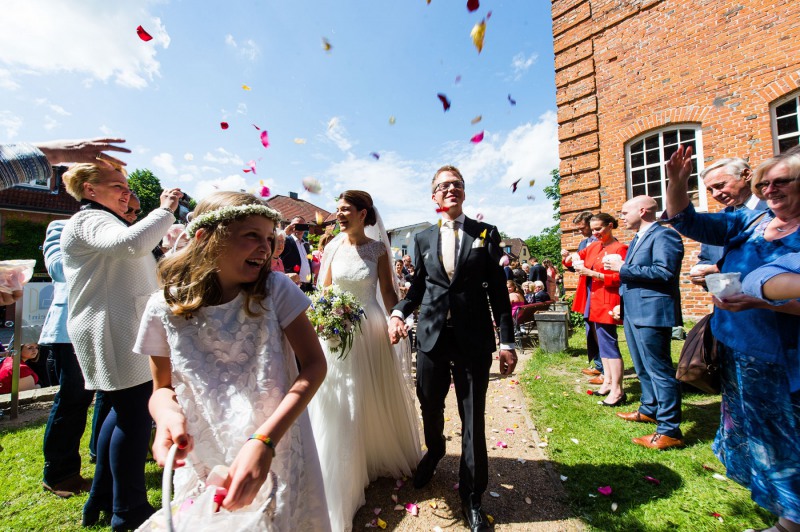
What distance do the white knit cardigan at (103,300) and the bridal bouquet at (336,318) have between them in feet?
3.62

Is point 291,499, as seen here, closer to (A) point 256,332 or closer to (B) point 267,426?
(B) point 267,426

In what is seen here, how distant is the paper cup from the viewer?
5.86 feet

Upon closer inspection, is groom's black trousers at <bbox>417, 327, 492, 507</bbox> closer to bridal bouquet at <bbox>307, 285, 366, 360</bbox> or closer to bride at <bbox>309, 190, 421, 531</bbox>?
bride at <bbox>309, 190, 421, 531</bbox>

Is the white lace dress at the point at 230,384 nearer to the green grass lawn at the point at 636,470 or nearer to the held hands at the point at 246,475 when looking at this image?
the held hands at the point at 246,475

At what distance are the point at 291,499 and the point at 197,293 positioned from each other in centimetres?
88

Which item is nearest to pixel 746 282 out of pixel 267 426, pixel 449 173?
pixel 449 173

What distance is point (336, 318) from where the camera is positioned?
2.72m

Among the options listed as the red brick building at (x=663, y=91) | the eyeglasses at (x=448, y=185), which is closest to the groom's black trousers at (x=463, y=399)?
the eyeglasses at (x=448, y=185)

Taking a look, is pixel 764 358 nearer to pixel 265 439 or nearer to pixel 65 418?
pixel 265 439

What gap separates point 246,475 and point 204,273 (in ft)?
2.56

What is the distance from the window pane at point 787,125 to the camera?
6797mm

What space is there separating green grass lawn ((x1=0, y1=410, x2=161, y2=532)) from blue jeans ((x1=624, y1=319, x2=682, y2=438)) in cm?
425

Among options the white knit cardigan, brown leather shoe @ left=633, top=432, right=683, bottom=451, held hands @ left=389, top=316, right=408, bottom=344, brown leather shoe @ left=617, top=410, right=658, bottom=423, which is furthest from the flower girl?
brown leather shoe @ left=617, top=410, right=658, bottom=423

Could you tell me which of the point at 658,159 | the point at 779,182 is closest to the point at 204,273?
the point at 779,182
